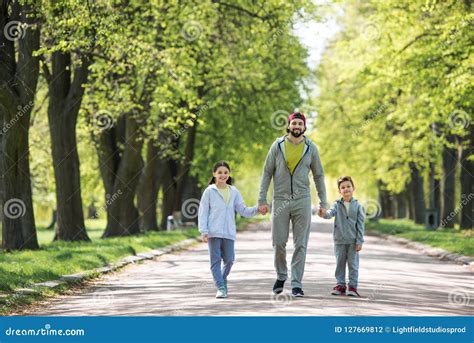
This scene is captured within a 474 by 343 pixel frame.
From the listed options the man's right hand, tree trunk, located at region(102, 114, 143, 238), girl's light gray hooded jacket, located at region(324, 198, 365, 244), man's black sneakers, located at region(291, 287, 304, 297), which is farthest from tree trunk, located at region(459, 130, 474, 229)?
the man's right hand

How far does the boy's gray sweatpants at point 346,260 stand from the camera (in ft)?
42.1

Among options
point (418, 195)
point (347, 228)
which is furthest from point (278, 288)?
point (418, 195)

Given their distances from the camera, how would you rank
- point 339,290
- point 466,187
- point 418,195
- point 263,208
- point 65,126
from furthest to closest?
point 418,195
point 466,187
point 65,126
point 339,290
point 263,208

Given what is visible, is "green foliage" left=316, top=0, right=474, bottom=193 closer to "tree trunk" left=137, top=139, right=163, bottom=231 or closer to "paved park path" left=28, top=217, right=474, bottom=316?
"tree trunk" left=137, top=139, right=163, bottom=231

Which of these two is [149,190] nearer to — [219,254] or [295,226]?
[219,254]

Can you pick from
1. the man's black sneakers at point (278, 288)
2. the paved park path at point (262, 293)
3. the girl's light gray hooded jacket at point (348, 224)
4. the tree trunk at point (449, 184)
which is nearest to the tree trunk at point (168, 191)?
the tree trunk at point (449, 184)

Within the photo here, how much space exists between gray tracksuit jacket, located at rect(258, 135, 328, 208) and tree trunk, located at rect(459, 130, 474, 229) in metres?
23.2

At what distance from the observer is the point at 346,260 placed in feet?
43.3

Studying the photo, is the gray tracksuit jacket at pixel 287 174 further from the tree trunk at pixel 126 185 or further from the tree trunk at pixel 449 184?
the tree trunk at pixel 449 184

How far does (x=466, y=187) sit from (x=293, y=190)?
25.8 metres

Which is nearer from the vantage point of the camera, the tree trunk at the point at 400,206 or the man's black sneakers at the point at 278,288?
the man's black sneakers at the point at 278,288
